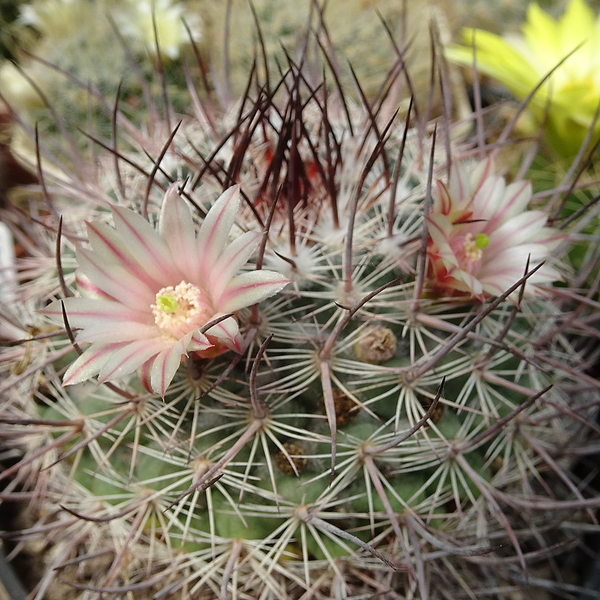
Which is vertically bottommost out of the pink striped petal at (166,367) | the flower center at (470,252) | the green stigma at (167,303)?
the flower center at (470,252)

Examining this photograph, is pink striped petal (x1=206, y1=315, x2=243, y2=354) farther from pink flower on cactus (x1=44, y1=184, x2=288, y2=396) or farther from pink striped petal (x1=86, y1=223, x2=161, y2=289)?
pink striped petal (x1=86, y1=223, x2=161, y2=289)

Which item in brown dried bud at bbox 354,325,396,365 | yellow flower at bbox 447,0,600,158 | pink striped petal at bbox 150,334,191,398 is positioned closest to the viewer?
pink striped petal at bbox 150,334,191,398

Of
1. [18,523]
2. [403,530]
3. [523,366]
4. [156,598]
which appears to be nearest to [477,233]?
[523,366]

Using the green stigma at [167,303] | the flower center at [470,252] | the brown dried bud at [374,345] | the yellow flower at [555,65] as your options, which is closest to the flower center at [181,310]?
the green stigma at [167,303]

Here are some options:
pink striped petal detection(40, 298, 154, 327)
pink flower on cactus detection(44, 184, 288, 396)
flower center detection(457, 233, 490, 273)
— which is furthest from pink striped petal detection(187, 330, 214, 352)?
flower center detection(457, 233, 490, 273)

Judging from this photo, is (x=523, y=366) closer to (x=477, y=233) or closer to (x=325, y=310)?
(x=477, y=233)

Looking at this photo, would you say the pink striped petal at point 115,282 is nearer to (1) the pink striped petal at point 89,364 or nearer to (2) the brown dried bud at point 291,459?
(1) the pink striped petal at point 89,364

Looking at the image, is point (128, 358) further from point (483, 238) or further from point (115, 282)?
point (483, 238)

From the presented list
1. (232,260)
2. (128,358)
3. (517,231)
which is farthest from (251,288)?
(517,231)
